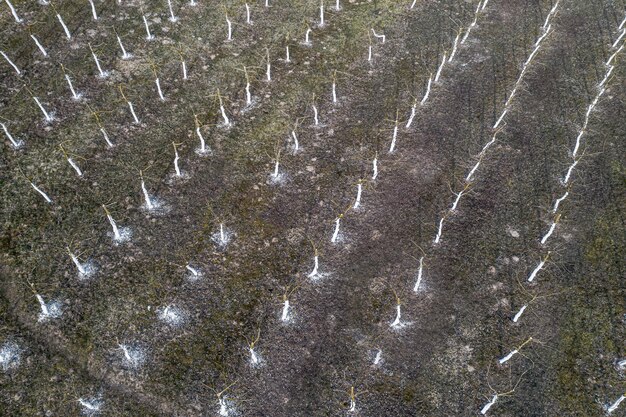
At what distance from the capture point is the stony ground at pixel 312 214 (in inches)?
225

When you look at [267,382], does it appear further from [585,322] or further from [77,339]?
[585,322]

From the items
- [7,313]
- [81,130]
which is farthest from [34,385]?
[81,130]

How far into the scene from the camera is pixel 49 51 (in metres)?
8.76

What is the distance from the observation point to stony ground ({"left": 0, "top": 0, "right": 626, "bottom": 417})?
5.71 meters

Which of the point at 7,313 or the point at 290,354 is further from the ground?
the point at 7,313

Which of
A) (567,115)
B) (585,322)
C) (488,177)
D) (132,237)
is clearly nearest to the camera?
(585,322)

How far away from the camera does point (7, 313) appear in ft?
19.6

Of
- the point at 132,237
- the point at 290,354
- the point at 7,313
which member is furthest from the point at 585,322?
the point at 7,313

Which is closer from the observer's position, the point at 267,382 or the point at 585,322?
the point at 267,382

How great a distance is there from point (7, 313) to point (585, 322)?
7.31 metres

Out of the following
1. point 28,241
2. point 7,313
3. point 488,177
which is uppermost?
point 28,241

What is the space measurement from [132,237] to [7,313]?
1720 millimetres

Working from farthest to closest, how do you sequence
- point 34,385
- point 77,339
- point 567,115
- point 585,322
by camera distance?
point 567,115 → point 585,322 → point 77,339 → point 34,385

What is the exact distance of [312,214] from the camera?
710cm
